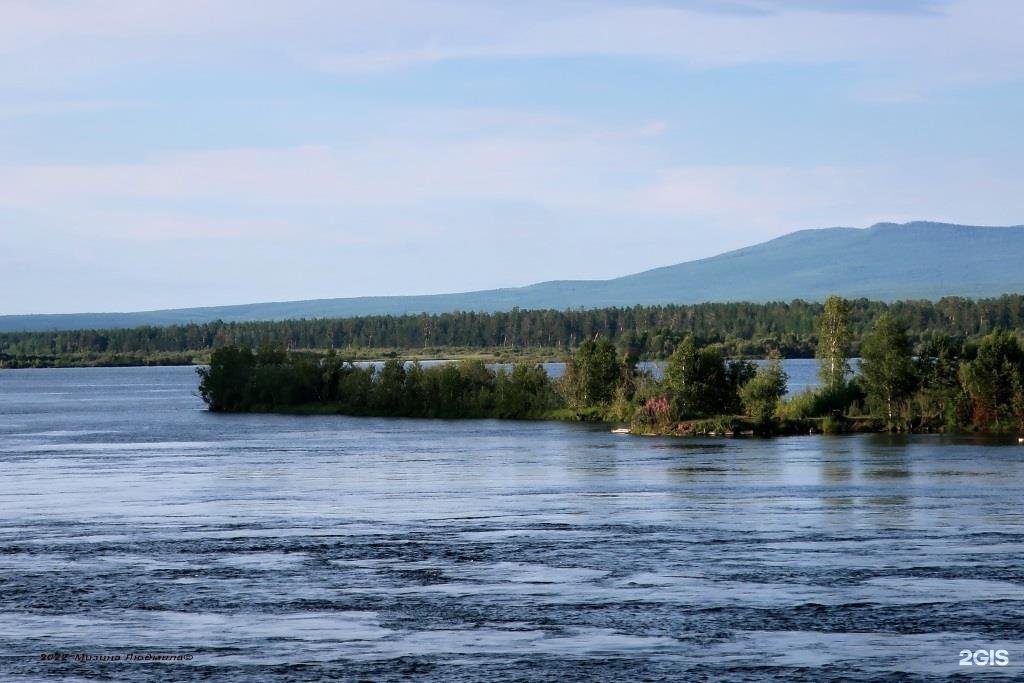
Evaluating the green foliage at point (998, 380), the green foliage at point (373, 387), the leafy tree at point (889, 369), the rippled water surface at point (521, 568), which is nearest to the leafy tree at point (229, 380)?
the green foliage at point (373, 387)

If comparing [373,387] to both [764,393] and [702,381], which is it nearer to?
[702,381]

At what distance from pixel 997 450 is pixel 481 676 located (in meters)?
44.0

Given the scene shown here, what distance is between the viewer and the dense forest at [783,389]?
241 feet

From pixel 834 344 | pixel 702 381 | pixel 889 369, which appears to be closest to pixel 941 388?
pixel 889 369

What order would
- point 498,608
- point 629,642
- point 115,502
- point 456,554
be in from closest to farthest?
point 629,642 → point 498,608 → point 456,554 → point 115,502

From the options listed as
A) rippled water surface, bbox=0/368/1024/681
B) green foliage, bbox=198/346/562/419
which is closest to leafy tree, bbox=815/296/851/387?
green foliage, bbox=198/346/562/419

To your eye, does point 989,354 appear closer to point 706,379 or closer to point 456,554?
point 706,379

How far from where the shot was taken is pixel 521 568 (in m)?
32.4

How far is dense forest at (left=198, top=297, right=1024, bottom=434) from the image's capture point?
73.5 m

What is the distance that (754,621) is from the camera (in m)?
26.5

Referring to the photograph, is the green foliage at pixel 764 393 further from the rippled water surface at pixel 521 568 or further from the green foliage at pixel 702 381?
the rippled water surface at pixel 521 568

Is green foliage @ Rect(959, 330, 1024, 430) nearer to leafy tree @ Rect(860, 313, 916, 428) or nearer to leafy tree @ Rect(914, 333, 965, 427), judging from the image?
leafy tree @ Rect(914, 333, 965, 427)

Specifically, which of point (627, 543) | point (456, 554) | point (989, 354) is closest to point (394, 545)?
point (456, 554)

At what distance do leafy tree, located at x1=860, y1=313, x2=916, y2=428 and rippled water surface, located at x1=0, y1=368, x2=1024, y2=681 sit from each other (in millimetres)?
15923
